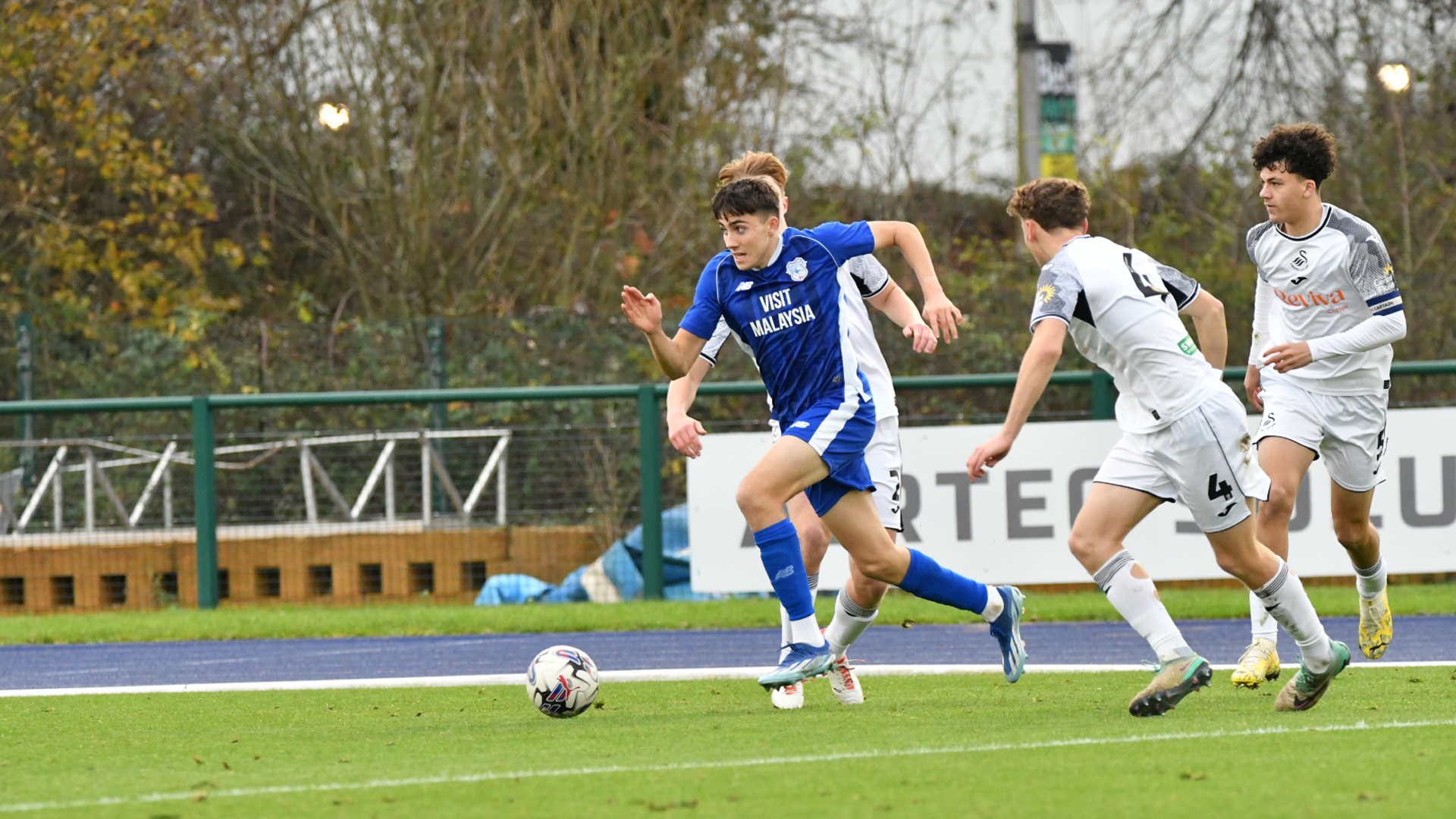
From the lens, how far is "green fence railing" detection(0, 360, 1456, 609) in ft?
39.7

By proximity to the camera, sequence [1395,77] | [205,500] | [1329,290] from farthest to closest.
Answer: [1395,77]
[205,500]
[1329,290]

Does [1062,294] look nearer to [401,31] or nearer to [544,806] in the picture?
[544,806]

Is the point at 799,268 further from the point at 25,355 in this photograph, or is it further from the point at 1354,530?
the point at 25,355

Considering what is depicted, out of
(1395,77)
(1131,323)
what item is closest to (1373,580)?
(1131,323)

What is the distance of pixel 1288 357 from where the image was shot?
632cm

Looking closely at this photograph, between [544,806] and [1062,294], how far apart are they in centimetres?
260

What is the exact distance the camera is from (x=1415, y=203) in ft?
52.1

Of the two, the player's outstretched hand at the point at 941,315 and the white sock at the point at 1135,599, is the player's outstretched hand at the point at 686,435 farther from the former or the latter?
the white sock at the point at 1135,599

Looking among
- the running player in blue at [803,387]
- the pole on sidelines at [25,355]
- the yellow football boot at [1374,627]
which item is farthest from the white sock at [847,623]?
the pole on sidelines at [25,355]

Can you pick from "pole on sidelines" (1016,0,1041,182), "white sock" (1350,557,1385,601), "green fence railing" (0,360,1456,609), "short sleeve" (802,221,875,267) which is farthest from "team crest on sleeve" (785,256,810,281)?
"pole on sidelines" (1016,0,1041,182)

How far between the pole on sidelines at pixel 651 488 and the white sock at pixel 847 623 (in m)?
5.42

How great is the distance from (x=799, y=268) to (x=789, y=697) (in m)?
1.67

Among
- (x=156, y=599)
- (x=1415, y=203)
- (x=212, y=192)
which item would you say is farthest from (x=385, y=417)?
(x=1415, y=203)

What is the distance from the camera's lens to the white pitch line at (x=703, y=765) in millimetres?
4500
